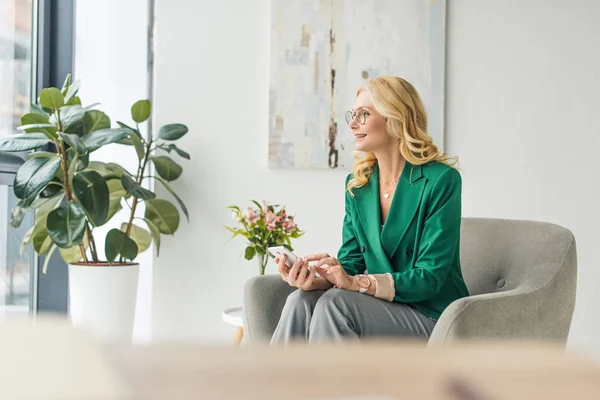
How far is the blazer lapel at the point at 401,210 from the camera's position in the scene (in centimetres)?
215

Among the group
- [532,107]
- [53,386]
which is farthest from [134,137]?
[53,386]

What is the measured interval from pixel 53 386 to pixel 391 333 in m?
1.75

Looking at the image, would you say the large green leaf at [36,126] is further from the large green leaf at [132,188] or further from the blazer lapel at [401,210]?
the blazer lapel at [401,210]

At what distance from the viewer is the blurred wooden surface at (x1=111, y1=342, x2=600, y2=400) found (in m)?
0.27

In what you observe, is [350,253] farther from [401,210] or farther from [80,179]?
[80,179]

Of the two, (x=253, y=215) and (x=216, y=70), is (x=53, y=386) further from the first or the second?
(x=216, y=70)

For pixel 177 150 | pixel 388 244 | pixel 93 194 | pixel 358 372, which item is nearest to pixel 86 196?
pixel 93 194

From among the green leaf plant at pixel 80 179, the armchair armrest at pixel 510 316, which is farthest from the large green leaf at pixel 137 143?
the armchair armrest at pixel 510 316

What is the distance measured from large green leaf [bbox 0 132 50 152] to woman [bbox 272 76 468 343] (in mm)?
1339

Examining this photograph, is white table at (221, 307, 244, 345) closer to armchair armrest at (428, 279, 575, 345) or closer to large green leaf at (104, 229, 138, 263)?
large green leaf at (104, 229, 138, 263)

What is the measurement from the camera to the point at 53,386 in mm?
257

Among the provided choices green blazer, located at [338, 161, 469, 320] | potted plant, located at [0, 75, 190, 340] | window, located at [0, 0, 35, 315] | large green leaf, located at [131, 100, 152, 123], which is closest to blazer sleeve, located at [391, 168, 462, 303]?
green blazer, located at [338, 161, 469, 320]

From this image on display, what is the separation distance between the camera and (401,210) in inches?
85.4

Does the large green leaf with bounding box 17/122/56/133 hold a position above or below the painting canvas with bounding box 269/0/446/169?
below
